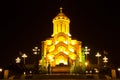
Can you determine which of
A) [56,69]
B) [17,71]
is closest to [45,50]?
[56,69]

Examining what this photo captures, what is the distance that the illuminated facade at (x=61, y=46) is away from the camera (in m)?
50.0

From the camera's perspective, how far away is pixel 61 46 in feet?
168

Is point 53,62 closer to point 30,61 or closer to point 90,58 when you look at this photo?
point 30,61

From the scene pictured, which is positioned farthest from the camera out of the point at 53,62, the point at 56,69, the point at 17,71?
the point at 53,62

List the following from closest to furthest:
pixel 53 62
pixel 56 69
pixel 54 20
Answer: pixel 56 69 < pixel 53 62 < pixel 54 20

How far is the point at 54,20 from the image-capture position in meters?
53.4

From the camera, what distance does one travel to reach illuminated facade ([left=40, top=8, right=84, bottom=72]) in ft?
164

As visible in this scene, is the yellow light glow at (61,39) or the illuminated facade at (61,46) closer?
the illuminated facade at (61,46)

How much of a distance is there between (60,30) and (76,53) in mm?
4400

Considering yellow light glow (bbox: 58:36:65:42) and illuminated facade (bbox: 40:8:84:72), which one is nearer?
illuminated facade (bbox: 40:8:84:72)

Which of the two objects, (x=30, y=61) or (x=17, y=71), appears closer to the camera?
(x=17, y=71)

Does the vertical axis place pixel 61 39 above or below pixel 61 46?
above

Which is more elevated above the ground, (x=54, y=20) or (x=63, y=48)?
(x=54, y=20)

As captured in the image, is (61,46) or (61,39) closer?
(61,46)
